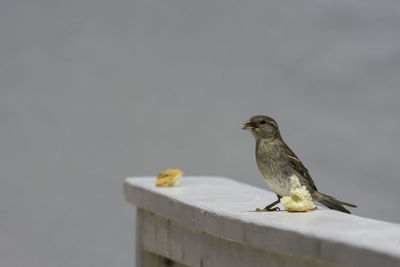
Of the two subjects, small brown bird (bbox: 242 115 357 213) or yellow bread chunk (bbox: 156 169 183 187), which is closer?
small brown bird (bbox: 242 115 357 213)

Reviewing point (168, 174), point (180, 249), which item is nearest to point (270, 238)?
point (180, 249)

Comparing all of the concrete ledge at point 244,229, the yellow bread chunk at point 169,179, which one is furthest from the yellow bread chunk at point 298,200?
the yellow bread chunk at point 169,179

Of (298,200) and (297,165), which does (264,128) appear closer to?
(297,165)

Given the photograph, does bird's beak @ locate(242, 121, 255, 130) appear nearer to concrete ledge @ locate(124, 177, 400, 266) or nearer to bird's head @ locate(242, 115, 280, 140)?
bird's head @ locate(242, 115, 280, 140)

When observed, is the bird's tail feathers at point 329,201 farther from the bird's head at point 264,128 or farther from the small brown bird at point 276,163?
the bird's head at point 264,128

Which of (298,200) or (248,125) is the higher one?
(248,125)

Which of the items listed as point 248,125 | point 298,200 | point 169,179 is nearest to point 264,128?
point 248,125

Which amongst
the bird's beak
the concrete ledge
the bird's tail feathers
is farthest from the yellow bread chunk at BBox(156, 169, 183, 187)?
the bird's tail feathers
